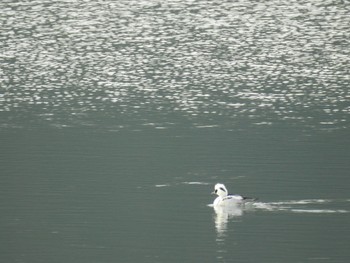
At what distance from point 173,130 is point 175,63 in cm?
1548

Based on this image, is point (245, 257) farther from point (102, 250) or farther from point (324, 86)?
point (324, 86)

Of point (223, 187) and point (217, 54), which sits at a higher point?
point (217, 54)

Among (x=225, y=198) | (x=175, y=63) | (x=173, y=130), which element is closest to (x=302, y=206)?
(x=225, y=198)

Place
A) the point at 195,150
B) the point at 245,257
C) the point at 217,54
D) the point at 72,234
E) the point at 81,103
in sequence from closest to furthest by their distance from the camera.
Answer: the point at 245,257 → the point at 72,234 → the point at 195,150 → the point at 81,103 → the point at 217,54

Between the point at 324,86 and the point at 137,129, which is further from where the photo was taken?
the point at 324,86

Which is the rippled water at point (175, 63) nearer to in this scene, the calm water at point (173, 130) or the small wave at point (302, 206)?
the calm water at point (173, 130)

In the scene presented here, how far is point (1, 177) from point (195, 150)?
714 cm

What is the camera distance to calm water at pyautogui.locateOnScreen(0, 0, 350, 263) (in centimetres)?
2742

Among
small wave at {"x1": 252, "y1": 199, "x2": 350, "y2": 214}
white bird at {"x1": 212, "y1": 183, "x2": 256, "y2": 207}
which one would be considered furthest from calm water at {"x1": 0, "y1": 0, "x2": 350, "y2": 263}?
white bird at {"x1": 212, "y1": 183, "x2": 256, "y2": 207}

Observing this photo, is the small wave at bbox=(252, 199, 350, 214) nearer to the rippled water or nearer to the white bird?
the white bird

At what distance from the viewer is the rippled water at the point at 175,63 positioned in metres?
44.8

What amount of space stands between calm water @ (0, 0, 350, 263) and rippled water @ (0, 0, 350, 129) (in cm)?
13

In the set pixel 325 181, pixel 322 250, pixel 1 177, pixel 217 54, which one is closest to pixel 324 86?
pixel 217 54

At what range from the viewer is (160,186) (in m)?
33.0
